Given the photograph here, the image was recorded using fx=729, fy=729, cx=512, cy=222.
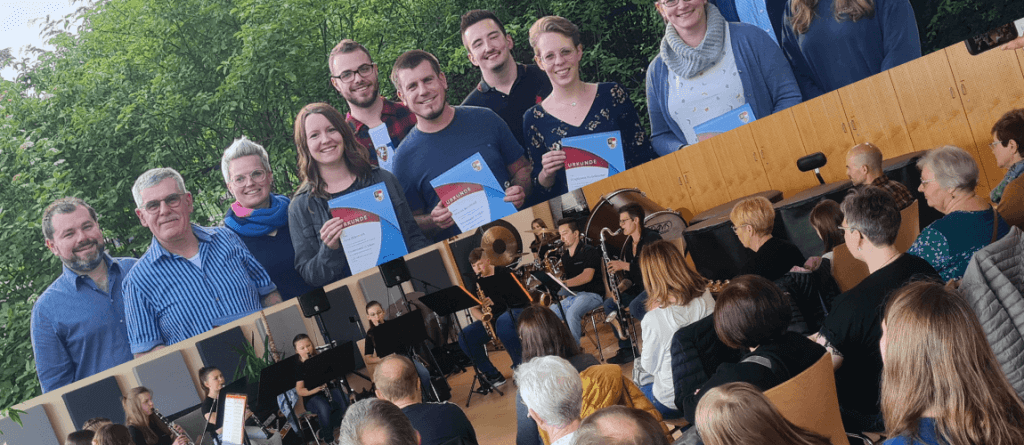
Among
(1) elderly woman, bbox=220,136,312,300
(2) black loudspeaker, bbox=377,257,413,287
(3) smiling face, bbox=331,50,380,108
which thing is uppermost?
(3) smiling face, bbox=331,50,380,108

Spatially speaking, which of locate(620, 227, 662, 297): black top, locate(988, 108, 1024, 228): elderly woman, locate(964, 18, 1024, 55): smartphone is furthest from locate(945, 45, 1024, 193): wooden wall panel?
locate(620, 227, 662, 297): black top

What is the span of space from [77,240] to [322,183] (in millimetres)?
1593

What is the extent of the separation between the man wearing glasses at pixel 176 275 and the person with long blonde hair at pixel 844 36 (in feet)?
14.1

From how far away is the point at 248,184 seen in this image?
16.4ft

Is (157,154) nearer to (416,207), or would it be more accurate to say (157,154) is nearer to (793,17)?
(416,207)

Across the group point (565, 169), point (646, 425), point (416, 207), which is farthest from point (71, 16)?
point (646, 425)

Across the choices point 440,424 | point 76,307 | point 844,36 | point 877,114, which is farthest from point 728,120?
point 76,307

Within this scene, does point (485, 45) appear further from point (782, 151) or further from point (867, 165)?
point (782, 151)

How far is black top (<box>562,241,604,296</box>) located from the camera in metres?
6.71

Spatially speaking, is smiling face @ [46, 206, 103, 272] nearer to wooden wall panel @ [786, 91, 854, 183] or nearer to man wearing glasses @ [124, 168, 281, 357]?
man wearing glasses @ [124, 168, 281, 357]

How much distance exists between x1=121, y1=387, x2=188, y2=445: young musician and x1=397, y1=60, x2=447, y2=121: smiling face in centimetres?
270

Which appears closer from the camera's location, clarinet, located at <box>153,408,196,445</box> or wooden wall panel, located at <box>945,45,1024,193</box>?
clarinet, located at <box>153,408,196,445</box>

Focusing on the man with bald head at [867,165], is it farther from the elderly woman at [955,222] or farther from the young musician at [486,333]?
the young musician at [486,333]

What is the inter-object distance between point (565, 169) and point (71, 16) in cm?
361
